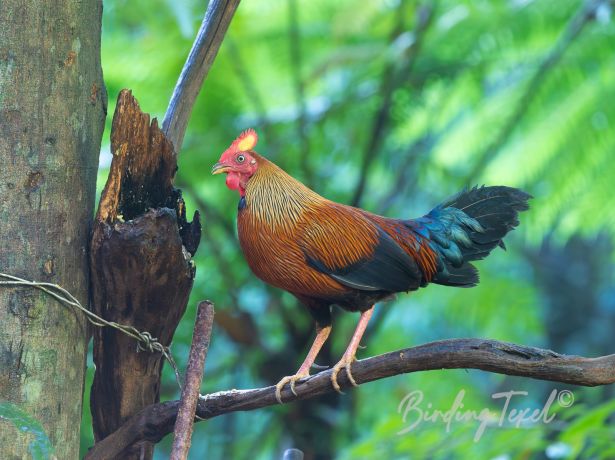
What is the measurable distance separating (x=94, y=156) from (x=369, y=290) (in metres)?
0.73

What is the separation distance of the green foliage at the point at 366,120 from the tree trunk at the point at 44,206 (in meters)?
1.45

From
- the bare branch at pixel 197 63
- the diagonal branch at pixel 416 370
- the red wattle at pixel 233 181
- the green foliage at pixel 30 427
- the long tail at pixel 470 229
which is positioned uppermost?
the bare branch at pixel 197 63

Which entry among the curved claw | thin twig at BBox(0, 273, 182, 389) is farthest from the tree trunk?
the curved claw

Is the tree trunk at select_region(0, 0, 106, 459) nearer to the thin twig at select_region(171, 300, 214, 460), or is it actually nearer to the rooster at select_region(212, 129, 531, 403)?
the thin twig at select_region(171, 300, 214, 460)

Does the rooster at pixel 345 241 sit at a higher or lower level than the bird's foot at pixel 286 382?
higher

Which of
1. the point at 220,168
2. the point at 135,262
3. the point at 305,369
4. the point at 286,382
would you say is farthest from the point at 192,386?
the point at 220,168

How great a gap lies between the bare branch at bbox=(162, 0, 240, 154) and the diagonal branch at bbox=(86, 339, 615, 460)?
60cm

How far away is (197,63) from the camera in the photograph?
196 cm

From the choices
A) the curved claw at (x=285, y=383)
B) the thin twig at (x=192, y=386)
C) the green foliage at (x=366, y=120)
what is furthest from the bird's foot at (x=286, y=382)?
the green foliage at (x=366, y=120)

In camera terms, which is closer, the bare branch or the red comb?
the bare branch

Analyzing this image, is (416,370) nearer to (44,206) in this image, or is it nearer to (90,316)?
(90,316)

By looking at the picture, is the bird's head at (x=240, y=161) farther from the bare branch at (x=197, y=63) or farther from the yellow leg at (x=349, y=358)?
the yellow leg at (x=349, y=358)

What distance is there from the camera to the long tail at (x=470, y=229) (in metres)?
2.20

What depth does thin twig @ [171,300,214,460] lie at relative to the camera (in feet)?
5.27
